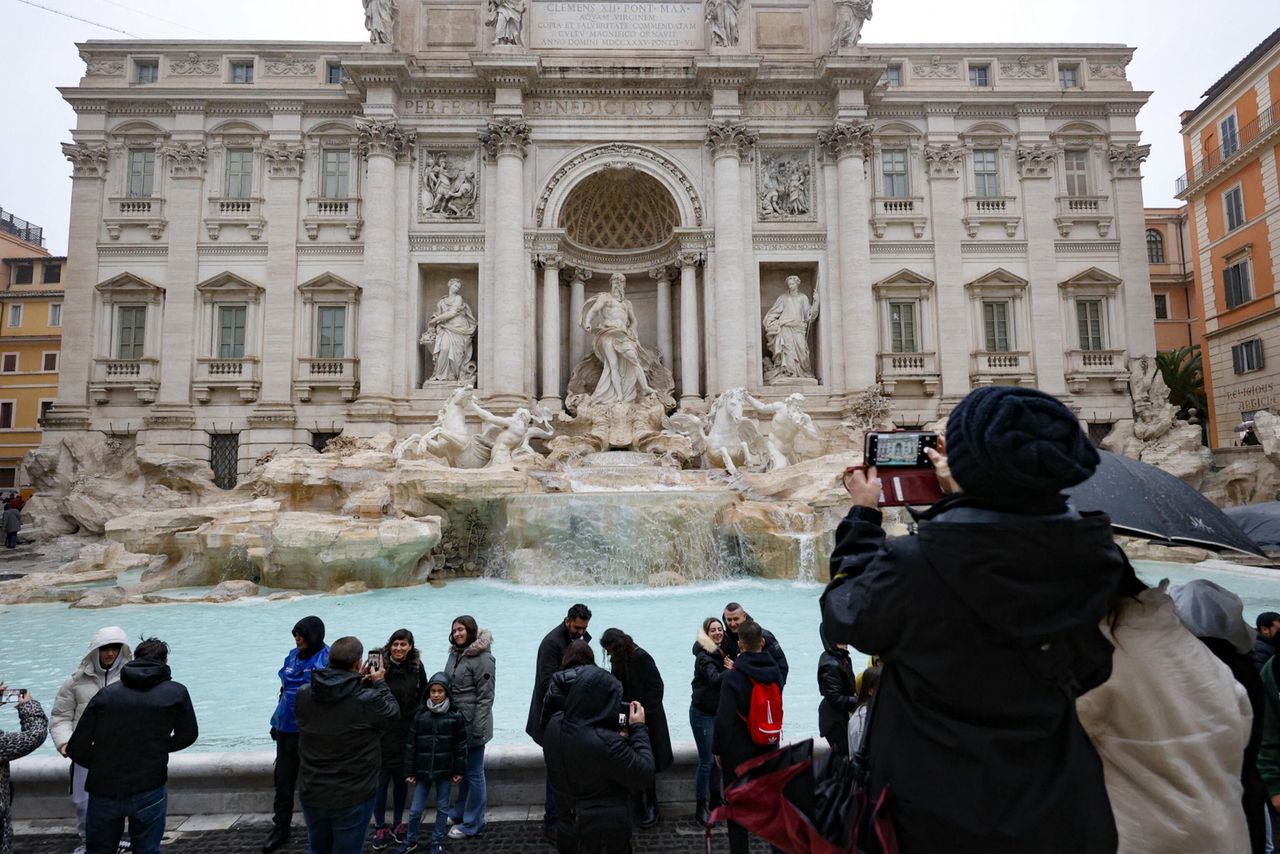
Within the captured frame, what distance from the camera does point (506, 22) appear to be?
19.5 m

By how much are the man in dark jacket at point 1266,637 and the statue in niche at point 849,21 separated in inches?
791

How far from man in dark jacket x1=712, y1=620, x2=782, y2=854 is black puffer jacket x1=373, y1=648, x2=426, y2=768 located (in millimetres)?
1651

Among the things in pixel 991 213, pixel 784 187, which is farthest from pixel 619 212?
pixel 991 213

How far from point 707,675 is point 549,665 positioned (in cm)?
84

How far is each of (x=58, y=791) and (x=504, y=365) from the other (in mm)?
15478

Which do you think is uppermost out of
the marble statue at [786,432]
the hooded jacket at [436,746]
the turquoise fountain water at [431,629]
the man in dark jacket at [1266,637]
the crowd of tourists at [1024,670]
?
the marble statue at [786,432]

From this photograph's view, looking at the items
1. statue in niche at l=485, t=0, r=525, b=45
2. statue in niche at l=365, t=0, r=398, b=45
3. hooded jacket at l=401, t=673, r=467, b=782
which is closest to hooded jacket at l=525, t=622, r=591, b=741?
hooded jacket at l=401, t=673, r=467, b=782

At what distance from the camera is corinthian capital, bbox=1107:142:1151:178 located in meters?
20.8

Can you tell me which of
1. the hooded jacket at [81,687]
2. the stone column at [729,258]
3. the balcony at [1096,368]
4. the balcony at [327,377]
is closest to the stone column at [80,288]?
the balcony at [327,377]

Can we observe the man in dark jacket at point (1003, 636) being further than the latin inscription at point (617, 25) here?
No

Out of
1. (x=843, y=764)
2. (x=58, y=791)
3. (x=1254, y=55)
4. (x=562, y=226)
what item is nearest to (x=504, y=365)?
(x=562, y=226)

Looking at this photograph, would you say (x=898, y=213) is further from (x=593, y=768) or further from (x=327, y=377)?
(x=593, y=768)

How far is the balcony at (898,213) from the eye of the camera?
20.5 m

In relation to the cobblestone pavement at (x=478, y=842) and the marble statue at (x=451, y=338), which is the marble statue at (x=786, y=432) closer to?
the marble statue at (x=451, y=338)
